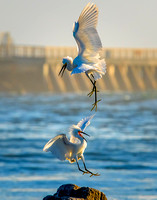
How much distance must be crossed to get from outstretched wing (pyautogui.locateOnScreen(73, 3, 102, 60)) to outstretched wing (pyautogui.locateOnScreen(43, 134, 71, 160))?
5.01 ft

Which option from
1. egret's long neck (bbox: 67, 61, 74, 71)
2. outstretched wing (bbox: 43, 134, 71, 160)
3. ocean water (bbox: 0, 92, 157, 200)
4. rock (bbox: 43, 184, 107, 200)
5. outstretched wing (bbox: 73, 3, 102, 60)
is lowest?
ocean water (bbox: 0, 92, 157, 200)

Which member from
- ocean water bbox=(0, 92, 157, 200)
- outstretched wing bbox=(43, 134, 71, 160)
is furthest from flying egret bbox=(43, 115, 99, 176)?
ocean water bbox=(0, 92, 157, 200)

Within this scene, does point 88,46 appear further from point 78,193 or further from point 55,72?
point 55,72

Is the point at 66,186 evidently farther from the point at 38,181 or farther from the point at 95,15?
the point at 38,181

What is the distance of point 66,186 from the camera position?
1016cm

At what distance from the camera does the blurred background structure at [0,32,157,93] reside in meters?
101

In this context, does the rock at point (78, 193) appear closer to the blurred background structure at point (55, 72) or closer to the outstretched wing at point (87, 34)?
the outstretched wing at point (87, 34)

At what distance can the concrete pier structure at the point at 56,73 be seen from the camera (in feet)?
330

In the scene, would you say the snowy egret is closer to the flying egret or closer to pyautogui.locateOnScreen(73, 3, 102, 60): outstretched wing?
pyautogui.locateOnScreen(73, 3, 102, 60): outstretched wing

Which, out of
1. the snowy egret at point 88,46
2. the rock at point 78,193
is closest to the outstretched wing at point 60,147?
the rock at point 78,193

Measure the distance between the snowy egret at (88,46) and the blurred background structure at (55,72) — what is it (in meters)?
90.5

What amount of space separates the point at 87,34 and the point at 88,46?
0.19 meters

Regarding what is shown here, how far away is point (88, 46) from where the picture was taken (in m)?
9.52

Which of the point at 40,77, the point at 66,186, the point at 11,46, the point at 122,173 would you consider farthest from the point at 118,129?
the point at 11,46
